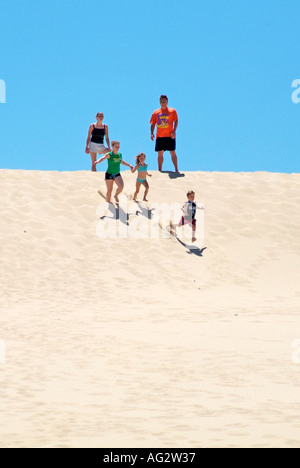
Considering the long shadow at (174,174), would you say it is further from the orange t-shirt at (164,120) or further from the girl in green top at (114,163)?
the girl in green top at (114,163)

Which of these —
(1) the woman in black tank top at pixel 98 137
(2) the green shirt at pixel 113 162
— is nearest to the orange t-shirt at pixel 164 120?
(1) the woman in black tank top at pixel 98 137

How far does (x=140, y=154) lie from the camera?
668 inches

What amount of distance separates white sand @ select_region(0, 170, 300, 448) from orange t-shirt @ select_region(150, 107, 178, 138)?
1.37 m

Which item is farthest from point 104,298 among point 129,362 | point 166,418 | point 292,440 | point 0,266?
point 292,440

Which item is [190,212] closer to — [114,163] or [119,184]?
[119,184]

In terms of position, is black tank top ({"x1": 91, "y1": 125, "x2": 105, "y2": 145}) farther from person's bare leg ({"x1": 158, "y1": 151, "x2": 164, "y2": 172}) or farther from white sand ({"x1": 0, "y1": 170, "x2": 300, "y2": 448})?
person's bare leg ({"x1": 158, "y1": 151, "x2": 164, "y2": 172})

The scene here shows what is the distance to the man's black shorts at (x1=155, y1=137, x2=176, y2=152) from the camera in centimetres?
1869

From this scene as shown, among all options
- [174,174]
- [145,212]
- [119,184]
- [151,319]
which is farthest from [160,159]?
[151,319]

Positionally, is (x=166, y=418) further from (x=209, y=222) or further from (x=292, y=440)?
(x=209, y=222)

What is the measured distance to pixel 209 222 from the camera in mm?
18016

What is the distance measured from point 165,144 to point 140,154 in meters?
1.91

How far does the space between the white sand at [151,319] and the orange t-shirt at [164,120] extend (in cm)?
137

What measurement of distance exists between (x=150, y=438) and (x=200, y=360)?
310cm

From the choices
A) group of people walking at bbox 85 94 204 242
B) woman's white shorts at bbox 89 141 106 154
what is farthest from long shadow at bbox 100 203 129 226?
woman's white shorts at bbox 89 141 106 154
